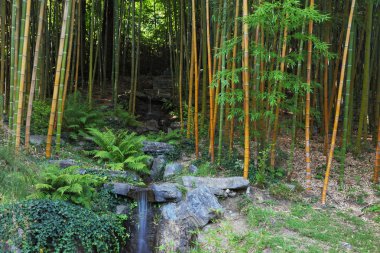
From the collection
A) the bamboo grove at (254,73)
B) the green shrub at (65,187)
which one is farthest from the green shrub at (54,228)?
the bamboo grove at (254,73)

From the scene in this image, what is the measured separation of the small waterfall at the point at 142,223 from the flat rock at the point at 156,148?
1.49 metres

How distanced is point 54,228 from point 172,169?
2.22 meters

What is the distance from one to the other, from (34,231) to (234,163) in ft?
9.42

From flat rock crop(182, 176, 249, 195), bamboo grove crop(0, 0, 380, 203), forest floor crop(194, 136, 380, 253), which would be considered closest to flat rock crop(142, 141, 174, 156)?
bamboo grove crop(0, 0, 380, 203)

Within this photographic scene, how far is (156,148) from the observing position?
615cm

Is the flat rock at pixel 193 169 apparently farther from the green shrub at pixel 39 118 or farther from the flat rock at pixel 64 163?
the green shrub at pixel 39 118

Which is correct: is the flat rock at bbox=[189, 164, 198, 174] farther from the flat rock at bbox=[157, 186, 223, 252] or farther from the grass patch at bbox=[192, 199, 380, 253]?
the grass patch at bbox=[192, 199, 380, 253]

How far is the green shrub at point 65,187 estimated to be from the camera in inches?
155

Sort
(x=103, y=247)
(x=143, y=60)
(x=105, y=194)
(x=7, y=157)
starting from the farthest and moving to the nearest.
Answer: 1. (x=143, y=60)
2. (x=105, y=194)
3. (x=7, y=157)
4. (x=103, y=247)

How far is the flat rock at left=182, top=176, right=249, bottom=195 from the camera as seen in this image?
4.77 metres

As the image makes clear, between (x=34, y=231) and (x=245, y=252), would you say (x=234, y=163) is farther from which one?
(x=34, y=231)

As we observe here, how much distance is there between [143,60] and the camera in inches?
497

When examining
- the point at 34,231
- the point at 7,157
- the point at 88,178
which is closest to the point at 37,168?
the point at 7,157

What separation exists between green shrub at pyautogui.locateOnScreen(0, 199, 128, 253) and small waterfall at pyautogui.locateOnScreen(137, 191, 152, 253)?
1.26ft
